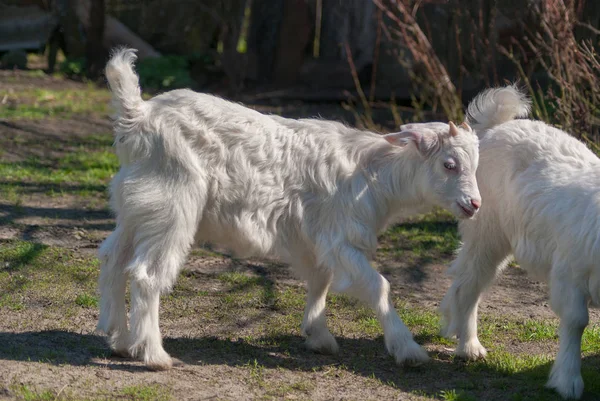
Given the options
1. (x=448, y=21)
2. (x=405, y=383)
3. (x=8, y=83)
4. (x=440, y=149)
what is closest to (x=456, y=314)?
(x=405, y=383)

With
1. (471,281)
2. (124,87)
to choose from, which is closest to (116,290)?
(124,87)

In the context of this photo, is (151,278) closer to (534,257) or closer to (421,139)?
(421,139)

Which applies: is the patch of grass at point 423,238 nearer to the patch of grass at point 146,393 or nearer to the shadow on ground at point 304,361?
the shadow on ground at point 304,361

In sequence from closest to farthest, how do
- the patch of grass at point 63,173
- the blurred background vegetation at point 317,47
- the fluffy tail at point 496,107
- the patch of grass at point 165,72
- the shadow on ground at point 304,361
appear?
the shadow on ground at point 304,361 < the fluffy tail at point 496,107 < the patch of grass at point 63,173 < the blurred background vegetation at point 317,47 < the patch of grass at point 165,72

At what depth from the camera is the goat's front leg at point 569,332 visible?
4746 mm

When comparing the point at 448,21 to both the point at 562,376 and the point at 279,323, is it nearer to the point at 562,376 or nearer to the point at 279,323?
the point at 279,323

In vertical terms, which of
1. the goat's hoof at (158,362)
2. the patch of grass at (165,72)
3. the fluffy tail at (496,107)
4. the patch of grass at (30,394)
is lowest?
the patch of grass at (30,394)

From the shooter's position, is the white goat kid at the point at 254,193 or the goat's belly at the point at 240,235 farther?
the goat's belly at the point at 240,235

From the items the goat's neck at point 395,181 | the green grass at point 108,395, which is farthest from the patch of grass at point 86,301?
the goat's neck at point 395,181

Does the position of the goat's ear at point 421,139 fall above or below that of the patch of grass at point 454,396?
above

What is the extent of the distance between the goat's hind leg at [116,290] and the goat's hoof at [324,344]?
3.92ft

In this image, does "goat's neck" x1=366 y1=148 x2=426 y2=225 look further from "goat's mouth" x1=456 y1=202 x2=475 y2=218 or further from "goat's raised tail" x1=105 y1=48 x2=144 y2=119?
"goat's raised tail" x1=105 y1=48 x2=144 y2=119

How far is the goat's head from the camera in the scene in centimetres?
508

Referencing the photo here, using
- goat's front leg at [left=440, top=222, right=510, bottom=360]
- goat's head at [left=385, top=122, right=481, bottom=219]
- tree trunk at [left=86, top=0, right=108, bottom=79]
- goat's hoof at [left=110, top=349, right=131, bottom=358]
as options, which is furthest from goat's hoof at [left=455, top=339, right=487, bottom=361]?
tree trunk at [left=86, top=0, right=108, bottom=79]
